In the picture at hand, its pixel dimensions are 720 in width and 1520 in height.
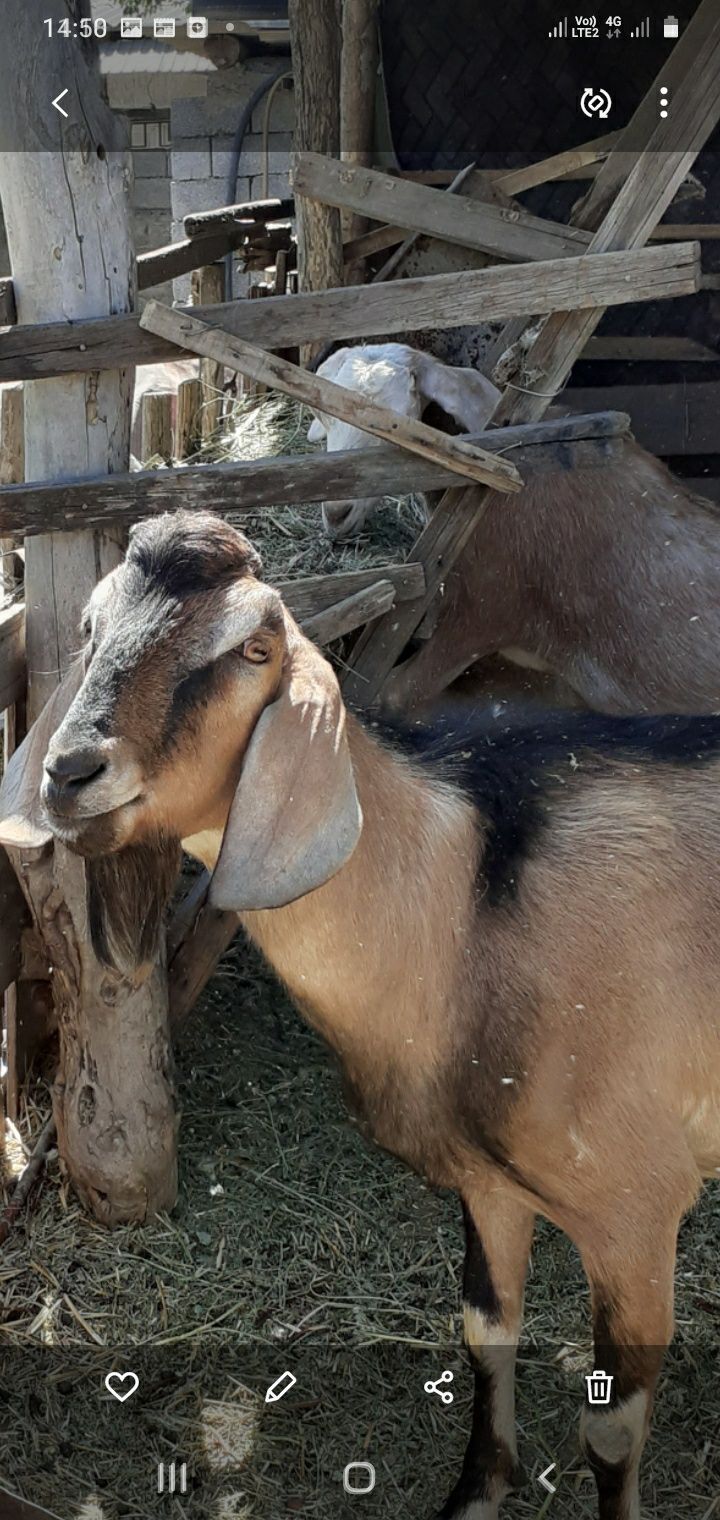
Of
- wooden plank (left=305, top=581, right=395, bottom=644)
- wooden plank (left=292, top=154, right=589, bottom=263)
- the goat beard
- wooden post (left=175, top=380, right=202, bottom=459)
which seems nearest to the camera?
the goat beard

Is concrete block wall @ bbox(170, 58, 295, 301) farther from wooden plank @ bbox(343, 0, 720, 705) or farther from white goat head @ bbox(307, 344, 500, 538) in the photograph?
wooden plank @ bbox(343, 0, 720, 705)

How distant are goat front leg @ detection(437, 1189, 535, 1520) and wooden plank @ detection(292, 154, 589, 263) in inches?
137

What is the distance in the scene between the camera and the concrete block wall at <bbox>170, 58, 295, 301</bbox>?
1094cm

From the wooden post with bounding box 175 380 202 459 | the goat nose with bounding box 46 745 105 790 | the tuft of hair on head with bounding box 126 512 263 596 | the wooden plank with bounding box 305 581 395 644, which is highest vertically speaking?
the tuft of hair on head with bounding box 126 512 263 596

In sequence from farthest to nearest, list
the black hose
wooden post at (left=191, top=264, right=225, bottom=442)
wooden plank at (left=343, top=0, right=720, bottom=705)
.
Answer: the black hose
wooden post at (left=191, top=264, right=225, bottom=442)
wooden plank at (left=343, top=0, right=720, bottom=705)

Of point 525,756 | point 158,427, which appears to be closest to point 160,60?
point 158,427

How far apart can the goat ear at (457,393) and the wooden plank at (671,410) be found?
95.1 inches

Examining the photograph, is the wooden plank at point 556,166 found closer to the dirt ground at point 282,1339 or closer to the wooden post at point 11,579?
the wooden post at point 11,579

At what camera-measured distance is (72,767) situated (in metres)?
2.47

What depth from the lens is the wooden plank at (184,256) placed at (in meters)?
6.34

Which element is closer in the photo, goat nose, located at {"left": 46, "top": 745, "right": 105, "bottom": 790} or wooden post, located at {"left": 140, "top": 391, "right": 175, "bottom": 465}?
goat nose, located at {"left": 46, "top": 745, "right": 105, "bottom": 790}

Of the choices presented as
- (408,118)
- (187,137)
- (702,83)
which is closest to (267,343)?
(702,83)

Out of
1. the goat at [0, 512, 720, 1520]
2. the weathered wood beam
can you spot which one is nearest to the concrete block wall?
the weathered wood beam

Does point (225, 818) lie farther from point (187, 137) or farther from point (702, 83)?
point (187, 137)
